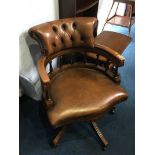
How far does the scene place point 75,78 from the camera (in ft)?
5.09

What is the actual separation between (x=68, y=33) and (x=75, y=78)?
0.35 meters

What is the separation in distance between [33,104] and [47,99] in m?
0.68

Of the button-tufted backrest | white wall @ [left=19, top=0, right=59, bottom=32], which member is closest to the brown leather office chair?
the button-tufted backrest

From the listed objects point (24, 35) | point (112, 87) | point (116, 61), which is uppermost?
point (24, 35)

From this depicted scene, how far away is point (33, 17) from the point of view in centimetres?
154

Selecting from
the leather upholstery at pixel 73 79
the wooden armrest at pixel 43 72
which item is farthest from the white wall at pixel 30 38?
the wooden armrest at pixel 43 72

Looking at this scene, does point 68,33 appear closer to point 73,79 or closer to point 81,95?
point 73,79

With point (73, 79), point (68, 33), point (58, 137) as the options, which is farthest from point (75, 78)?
point (58, 137)

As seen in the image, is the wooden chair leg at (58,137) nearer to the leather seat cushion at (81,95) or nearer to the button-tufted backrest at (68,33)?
the leather seat cushion at (81,95)

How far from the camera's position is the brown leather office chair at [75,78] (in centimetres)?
130
